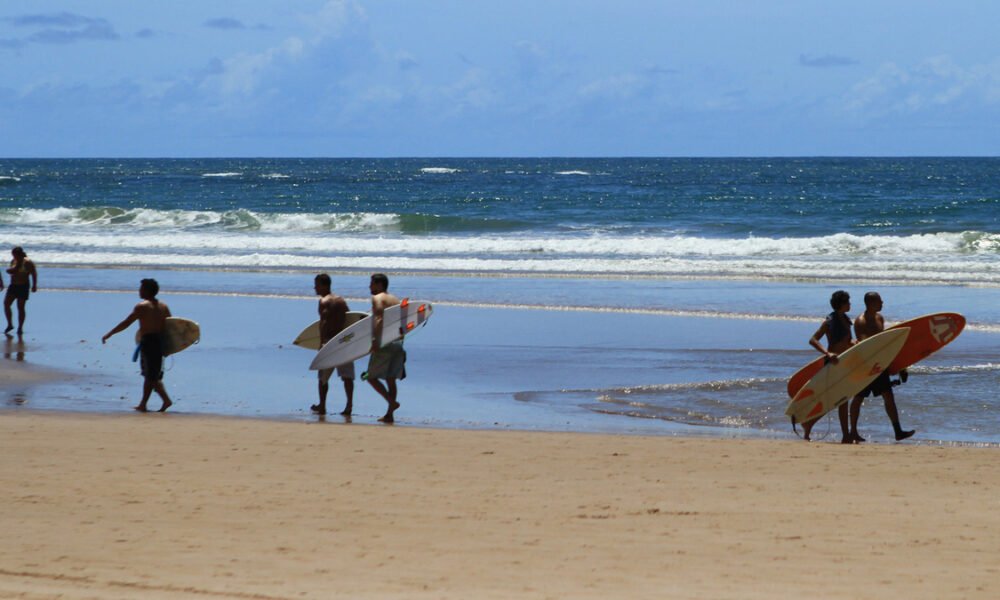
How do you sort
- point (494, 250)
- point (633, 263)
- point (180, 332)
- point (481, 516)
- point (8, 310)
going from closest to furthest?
point (481, 516), point (180, 332), point (8, 310), point (633, 263), point (494, 250)

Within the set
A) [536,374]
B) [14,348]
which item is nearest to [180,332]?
[536,374]

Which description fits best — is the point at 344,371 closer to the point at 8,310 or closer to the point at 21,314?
the point at 21,314

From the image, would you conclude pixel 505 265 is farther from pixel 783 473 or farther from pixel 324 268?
pixel 783 473

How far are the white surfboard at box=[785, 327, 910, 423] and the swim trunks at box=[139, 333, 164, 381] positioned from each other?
5.16 metres

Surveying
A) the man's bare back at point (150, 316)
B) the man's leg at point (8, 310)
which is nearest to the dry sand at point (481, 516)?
the man's bare back at point (150, 316)

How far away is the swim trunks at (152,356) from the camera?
10453mm

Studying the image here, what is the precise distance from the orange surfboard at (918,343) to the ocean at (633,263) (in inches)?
19.1

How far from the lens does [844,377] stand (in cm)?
939

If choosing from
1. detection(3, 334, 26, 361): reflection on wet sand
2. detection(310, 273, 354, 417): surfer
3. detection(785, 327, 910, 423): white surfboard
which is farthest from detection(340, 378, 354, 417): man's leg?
detection(3, 334, 26, 361): reflection on wet sand

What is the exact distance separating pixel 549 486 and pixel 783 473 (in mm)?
1530

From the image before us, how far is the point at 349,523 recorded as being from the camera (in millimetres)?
6445

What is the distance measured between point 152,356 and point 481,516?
485 centimetres

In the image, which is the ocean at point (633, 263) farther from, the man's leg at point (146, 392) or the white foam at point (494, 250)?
the man's leg at point (146, 392)

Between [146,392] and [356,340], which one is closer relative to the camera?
[146,392]
